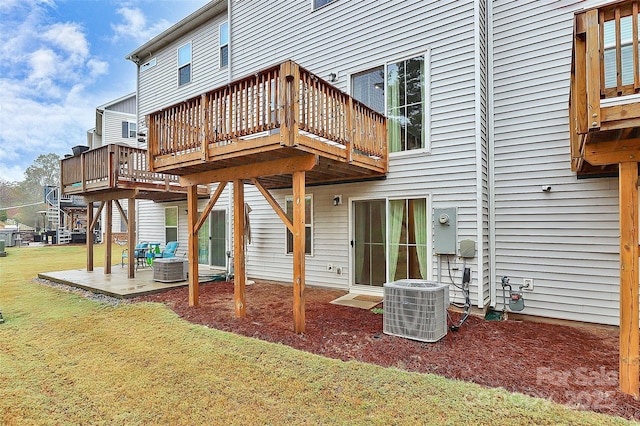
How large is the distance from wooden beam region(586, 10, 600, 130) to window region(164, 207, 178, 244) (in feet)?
35.5

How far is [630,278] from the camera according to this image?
3.00 metres

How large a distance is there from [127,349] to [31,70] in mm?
43015

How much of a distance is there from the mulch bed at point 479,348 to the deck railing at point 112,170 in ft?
12.2

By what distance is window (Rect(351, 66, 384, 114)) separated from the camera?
6797mm

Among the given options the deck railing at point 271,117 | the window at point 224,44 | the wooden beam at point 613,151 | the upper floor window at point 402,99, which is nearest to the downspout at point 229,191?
the window at point 224,44

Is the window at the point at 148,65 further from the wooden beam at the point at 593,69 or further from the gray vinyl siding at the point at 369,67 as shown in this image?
the wooden beam at the point at 593,69

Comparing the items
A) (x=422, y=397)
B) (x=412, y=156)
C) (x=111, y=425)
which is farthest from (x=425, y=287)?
(x=111, y=425)

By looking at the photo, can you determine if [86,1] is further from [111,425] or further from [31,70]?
[111,425]

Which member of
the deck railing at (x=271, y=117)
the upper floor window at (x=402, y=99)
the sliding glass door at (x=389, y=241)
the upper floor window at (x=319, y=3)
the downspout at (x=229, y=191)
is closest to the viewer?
the deck railing at (x=271, y=117)

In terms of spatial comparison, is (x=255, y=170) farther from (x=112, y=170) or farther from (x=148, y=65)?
(x=148, y=65)

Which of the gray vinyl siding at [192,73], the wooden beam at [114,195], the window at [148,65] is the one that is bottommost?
the wooden beam at [114,195]

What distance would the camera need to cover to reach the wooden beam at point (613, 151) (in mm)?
2990

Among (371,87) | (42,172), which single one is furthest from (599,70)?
A: (42,172)

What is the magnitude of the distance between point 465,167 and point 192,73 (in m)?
8.83
